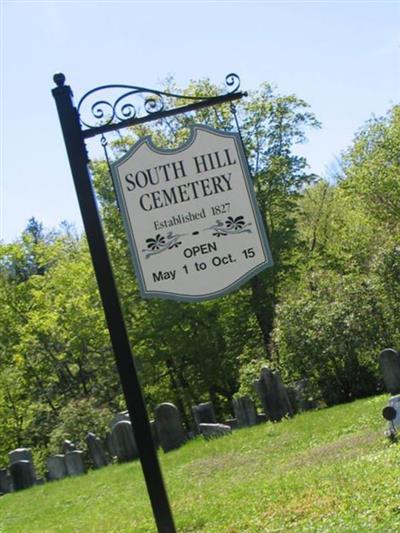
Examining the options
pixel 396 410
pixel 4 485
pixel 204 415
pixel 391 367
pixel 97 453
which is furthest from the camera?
pixel 4 485

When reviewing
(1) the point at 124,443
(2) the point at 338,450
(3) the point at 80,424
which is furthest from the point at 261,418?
(3) the point at 80,424

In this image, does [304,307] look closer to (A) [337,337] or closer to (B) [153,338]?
(A) [337,337]

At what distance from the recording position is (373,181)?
1604 inches

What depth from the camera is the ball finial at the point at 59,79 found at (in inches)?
241

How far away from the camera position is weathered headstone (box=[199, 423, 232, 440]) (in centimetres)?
1659

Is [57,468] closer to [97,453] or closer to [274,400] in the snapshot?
[97,453]

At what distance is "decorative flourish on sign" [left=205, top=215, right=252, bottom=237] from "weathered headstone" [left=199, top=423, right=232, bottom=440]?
36.8 feet

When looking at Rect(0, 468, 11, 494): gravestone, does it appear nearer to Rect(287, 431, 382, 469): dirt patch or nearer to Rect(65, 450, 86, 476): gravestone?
Rect(65, 450, 86, 476): gravestone

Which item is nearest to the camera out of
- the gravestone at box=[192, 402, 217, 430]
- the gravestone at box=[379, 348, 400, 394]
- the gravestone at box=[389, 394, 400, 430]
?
the gravestone at box=[389, 394, 400, 430]

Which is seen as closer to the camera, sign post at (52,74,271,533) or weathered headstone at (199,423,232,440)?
sign post at (52,74,271,533)

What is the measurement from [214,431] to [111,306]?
1120cm

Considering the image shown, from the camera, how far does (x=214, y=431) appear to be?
55.1ft

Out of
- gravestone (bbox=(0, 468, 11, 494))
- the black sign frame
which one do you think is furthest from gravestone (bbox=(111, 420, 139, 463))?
the black sign frame

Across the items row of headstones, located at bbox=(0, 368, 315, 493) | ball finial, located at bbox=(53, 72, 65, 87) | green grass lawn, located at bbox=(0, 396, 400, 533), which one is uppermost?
ball finial, located at bbox=(53, 72, 65, 87)
